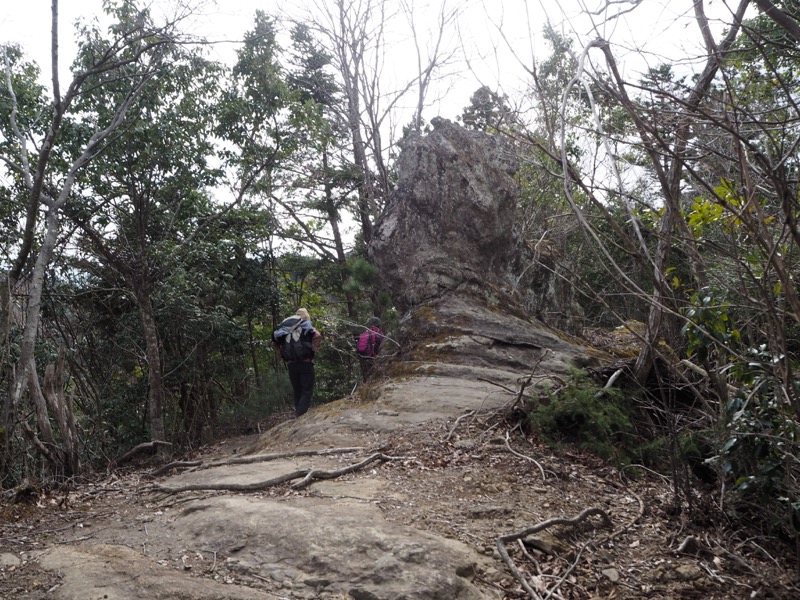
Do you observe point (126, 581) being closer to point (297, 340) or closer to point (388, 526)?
point (388, 526)

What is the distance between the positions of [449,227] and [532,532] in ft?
26.4

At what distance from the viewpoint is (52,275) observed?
39.4 feet

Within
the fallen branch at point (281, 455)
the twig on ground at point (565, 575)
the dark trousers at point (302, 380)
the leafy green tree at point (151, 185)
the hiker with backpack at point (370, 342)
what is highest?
the leafy green tree at point (151, 185)

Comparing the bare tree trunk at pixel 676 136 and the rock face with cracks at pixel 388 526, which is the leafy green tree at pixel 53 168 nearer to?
the rock face with cracks at pixel 388 526

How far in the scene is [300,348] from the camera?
32.2 feet

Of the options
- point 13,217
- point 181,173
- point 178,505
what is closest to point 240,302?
point 181,173

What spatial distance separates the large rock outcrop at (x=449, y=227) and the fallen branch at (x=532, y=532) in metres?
6.55

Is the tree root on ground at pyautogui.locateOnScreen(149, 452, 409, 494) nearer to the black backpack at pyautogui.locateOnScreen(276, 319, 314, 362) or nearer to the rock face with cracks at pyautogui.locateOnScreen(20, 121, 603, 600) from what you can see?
the rock face with cracks at pyautogui.locateOnScreen(20, 121, 603, 600)

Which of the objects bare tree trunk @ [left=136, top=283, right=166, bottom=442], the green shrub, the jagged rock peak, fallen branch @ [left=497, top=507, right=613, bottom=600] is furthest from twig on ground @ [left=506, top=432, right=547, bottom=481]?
bare tree trunk @ [left=136, top=283, right=166, bottom=442]

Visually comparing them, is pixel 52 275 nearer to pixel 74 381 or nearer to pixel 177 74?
pixel 74 381

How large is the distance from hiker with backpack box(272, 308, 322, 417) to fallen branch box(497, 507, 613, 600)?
18.1 ft

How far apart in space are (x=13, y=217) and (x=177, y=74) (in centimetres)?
360

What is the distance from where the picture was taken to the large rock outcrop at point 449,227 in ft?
37.9

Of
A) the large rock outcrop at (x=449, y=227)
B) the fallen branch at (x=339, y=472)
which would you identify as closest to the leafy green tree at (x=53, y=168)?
the fallen branch at (x=339, y=472)
